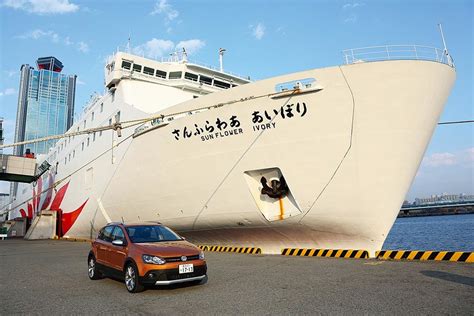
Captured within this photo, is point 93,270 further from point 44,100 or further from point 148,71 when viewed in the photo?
point 44,100

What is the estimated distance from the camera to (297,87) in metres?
9.44

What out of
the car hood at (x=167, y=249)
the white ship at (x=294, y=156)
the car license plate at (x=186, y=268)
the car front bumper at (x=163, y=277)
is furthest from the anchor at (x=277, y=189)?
the car front bumper at (x=163, y=277)

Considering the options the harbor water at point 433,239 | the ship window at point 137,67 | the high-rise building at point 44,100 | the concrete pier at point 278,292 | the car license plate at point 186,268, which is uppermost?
the high-rise building at point 44,100

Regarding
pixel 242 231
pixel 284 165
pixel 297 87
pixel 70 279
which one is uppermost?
pixel 297 87

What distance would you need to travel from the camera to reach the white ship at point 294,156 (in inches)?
353

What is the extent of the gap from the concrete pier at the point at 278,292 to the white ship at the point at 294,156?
1585mm

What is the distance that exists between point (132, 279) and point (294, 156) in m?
5.26

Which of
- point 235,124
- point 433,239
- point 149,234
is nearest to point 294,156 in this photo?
point 235,124

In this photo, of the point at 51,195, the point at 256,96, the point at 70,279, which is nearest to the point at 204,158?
the point at 256,96

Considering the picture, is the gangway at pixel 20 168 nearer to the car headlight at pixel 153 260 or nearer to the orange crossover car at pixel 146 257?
the orange crossover car at pixel 146 257

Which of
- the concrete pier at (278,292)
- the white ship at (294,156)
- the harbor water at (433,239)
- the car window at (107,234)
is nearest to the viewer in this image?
the concrete pier at (278,292)

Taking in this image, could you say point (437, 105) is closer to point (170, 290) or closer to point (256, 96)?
point (256, 96)

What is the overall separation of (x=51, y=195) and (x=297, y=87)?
22.6 meters

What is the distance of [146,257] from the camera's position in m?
5.75
